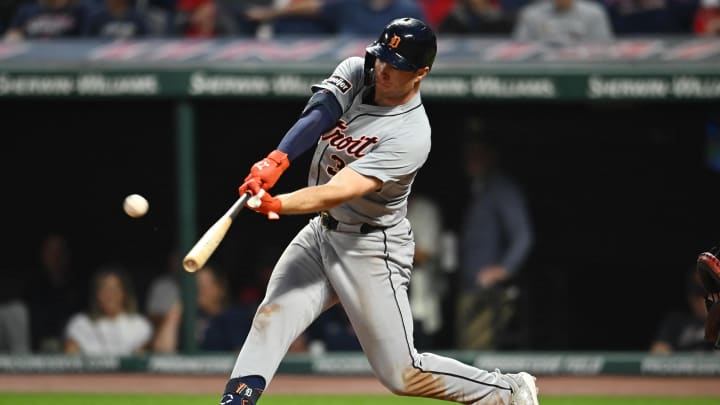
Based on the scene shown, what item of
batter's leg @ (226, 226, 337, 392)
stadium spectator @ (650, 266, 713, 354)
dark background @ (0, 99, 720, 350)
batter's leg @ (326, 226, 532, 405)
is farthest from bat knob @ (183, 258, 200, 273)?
dark background @ (0, 99, 720, 350)

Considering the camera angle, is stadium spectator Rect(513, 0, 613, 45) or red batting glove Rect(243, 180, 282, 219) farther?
stadium spectator Rect(513, 0, 613, 45)

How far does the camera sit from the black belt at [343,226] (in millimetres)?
4598

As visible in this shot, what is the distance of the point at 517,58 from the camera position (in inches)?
304

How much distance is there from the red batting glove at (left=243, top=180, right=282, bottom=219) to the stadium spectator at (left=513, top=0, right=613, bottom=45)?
14.3 ft

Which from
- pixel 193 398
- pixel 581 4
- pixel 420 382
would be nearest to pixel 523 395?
pixel 420 382

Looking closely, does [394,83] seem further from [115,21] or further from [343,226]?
[115,21]

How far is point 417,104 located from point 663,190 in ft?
15.4

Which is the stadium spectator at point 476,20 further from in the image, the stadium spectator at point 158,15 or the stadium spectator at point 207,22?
the stadium spectator at point 158,15

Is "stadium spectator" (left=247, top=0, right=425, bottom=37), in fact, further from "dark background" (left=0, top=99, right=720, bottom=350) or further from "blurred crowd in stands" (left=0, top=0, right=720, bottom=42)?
"dark background" (left=0, top=99, right=720, bottom=350)

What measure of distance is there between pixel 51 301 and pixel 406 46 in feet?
16.9

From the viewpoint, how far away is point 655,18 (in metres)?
8.52

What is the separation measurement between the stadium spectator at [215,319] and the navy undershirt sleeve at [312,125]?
12.2 feet

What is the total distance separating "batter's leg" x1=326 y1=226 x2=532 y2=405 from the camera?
14.7ft

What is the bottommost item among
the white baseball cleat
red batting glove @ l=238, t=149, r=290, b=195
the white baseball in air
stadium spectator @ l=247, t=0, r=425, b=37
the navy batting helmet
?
the white baseball cleat
